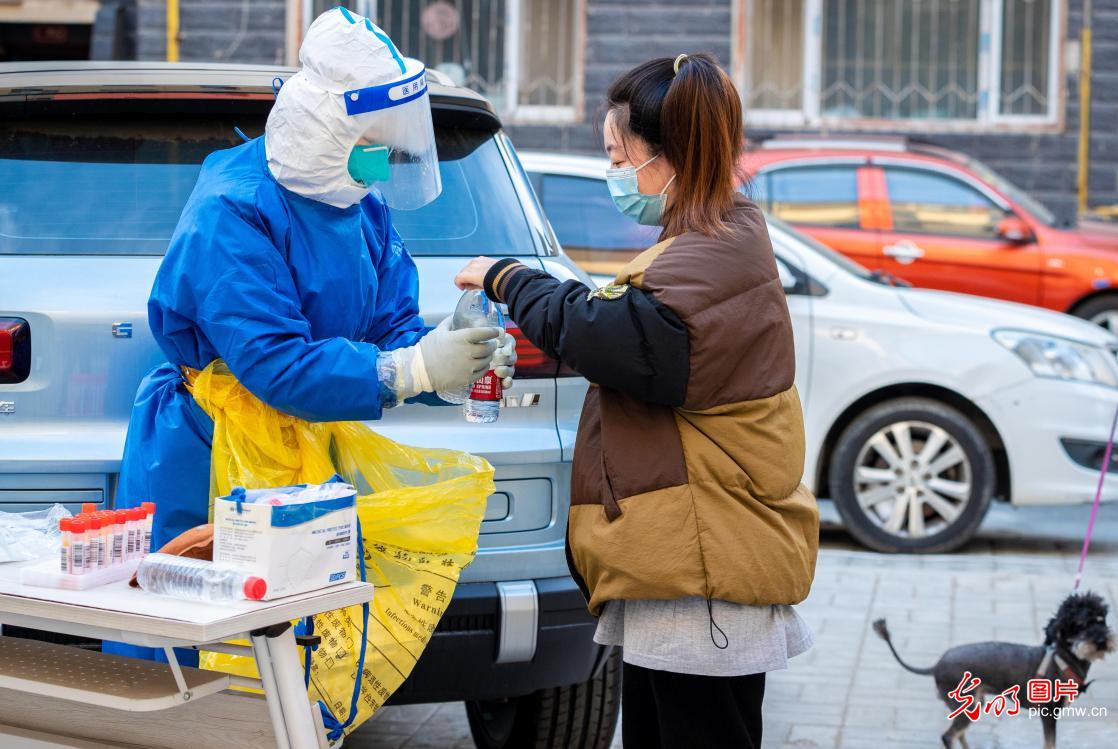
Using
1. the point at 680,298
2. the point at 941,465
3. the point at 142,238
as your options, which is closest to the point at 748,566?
the point at 680,298

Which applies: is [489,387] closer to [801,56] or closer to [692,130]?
[692,130]

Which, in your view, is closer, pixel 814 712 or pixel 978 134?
pixel 814 712

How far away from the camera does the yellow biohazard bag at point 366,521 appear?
2.88 meters

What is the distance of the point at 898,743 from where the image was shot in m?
4.63

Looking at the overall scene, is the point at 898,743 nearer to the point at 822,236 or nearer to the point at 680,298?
the point at 680,298

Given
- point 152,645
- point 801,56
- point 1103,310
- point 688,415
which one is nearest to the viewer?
point 152,645

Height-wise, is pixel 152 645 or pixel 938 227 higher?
pixel 938 227

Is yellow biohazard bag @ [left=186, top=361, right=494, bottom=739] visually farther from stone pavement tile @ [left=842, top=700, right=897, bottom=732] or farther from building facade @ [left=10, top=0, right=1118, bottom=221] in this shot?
building facade @ [left=10, top=0, right=1118, bottom=221]

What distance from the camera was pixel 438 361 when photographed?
2818mm

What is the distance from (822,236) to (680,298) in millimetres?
7702

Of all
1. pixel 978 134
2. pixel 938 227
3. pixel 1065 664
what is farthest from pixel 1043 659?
pixel 978 134

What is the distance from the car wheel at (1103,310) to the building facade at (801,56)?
381cm

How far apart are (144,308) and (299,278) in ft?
2.08

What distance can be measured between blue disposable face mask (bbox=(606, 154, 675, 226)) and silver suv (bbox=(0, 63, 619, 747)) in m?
0.75
